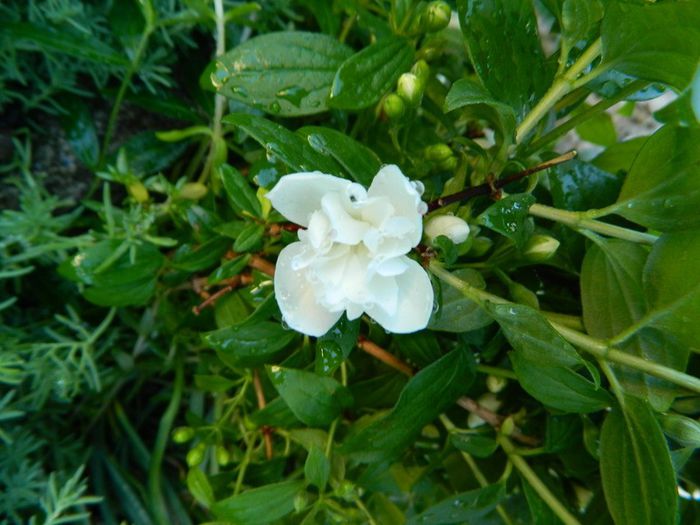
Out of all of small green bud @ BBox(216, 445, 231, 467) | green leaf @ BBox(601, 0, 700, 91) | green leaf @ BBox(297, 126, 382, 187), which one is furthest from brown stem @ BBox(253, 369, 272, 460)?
green leaf @ BBox(601, 0, 700, 91)

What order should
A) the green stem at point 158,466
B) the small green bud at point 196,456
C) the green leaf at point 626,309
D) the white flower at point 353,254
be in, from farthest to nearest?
the green stem at point 158,466
the small green bud at point 196,456
the green leaf at point 626,309
the white flower at point 353,254

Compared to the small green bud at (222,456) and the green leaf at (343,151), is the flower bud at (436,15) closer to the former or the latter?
the green leaf at (343,151)

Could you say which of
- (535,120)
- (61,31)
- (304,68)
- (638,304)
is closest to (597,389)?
(638,304)

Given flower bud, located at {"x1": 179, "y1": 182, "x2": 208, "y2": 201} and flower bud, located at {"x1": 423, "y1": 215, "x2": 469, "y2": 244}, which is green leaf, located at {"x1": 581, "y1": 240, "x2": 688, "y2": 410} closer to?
flower bud, located at {"x1": 423, "y1": 215, "x2": 469, "y2": 244}

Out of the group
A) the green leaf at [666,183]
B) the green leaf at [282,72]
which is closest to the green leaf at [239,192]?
the green leaf at [282,72]

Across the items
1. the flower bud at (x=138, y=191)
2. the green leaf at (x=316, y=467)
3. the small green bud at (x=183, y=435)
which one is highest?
the flower bud at (x=138, y=191)

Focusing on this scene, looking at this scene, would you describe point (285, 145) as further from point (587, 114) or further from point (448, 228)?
point (587, 114)

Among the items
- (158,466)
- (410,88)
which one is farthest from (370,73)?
(158,466)

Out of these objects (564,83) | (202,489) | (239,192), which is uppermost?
(564,83)
